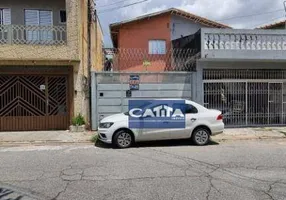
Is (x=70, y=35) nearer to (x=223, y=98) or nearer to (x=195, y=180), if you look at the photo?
(x=223, y=98)

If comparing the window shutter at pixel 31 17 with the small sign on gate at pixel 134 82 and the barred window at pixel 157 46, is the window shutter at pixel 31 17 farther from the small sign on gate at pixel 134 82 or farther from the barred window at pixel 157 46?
the barred window at pixel 157 46

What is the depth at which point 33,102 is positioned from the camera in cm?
1484

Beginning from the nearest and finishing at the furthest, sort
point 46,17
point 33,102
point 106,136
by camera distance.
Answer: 1. point 106,136
2. point 33,102
3. point 46,17

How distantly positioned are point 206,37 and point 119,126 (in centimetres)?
626

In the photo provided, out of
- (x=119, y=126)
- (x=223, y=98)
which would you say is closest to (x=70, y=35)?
(x=119, y=126)

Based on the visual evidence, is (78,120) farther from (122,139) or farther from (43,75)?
(122,139)

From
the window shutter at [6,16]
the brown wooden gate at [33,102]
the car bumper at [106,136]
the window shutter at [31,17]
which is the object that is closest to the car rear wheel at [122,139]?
the car bumper at [106,136]

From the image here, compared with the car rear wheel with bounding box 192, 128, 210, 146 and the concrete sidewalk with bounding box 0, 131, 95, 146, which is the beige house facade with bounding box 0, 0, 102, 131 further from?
the car rear wheel with bounding box 192, 128, 210, 146

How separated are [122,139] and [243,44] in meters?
Result: 7.42

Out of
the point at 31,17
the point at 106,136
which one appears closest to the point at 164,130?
the point at 106,136

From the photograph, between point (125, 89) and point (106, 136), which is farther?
point (125, 89)

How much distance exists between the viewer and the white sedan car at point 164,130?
10.9 metres

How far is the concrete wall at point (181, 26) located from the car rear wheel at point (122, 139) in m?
15.6

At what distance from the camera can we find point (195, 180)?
6707 mm
